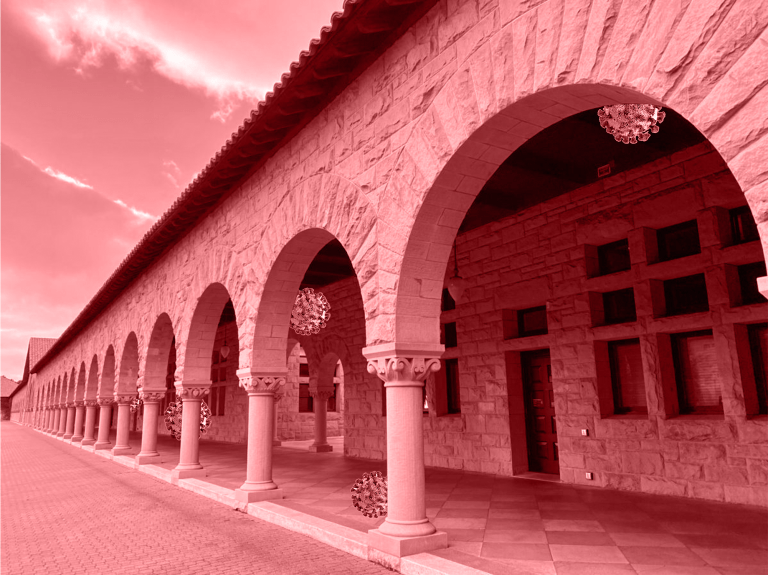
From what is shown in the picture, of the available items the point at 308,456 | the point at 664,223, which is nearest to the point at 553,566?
the point at 664,223

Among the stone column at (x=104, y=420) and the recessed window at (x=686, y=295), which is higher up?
the recessed window at (x=686, y=295)

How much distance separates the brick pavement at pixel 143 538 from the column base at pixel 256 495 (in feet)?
0.60

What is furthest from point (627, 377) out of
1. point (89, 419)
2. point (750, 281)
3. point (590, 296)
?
point (89, 419)

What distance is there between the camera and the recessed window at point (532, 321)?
8.32 meters

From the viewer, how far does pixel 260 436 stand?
6.86 m

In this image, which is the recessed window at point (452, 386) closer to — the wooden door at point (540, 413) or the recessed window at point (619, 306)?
the wooden door at point (540, 413)

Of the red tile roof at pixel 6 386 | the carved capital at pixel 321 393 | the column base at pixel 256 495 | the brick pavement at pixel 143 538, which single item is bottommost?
the brick pavement at pixel 143 538

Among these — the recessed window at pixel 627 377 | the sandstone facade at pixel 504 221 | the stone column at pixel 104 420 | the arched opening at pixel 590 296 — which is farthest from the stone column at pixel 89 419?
the recessed window at pixel 627 377

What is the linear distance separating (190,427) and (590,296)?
22.5ft

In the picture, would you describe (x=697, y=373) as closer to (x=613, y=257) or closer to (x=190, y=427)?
(x=613, y=257)

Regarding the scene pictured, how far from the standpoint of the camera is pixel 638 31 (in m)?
2.79

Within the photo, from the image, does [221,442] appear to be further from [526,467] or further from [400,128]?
[400,128]

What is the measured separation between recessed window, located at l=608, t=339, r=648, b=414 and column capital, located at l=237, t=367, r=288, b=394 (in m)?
4.41

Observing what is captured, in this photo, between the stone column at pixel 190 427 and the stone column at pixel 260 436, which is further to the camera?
the stone column at pixel 190 427
